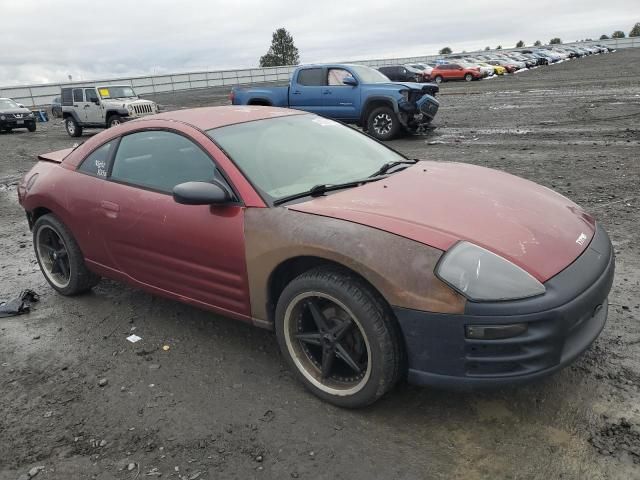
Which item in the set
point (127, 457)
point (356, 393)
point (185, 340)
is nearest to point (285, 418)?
point (356, 393)

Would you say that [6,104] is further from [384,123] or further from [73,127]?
[384,123]

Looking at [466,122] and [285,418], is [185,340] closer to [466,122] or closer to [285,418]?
[285,418]

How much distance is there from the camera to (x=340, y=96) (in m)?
12.8

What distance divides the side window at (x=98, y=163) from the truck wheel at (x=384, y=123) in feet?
29.8

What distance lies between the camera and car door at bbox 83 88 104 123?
1769 centimetres

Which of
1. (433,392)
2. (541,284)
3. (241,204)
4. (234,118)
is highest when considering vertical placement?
(234,118)

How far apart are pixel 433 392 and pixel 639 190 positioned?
16.7 ft

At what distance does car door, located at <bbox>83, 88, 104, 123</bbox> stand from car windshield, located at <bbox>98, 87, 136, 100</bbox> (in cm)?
22

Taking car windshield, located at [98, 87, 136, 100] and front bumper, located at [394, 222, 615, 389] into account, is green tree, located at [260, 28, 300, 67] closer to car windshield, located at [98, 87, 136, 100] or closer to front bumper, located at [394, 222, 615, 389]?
car windshield, located at [98, 87, 136, 100]

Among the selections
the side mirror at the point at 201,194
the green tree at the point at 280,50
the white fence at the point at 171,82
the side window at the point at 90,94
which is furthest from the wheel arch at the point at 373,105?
the green tree at the point at 280,50

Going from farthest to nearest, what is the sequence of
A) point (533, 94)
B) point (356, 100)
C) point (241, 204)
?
1. point (533, 94)
2. point (356, 100)
3. point (241, 204)

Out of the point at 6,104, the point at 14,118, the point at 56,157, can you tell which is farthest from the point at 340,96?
the point at 6,104

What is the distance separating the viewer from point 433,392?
285 centimetres

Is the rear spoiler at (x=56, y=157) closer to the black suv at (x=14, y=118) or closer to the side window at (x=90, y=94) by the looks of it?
the side window at (x=90, y=94)
